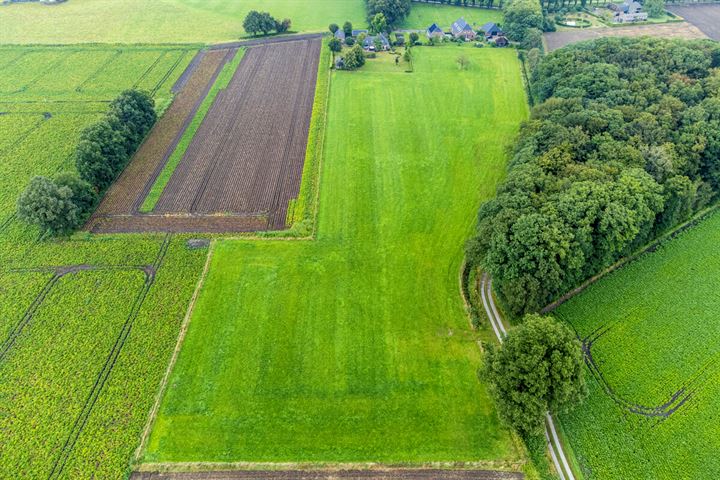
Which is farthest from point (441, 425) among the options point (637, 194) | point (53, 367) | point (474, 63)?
point (474, 63)

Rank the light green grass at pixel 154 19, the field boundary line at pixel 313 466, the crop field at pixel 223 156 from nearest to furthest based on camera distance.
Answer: the field boundary line at pixel 313 466 < the crop field at pixel 223 156 < the light green grass at pixel 154 19

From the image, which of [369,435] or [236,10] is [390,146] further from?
[236,10]

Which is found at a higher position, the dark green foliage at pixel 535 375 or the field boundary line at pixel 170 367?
the dark green foliage at pixel 535 375

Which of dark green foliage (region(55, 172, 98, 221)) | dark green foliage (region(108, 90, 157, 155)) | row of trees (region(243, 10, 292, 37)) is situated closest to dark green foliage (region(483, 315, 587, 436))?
dark green foliage (region(55, 172, 98, 221))

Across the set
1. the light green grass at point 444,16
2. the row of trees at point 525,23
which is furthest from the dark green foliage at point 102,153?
the row of trees at point 525,23

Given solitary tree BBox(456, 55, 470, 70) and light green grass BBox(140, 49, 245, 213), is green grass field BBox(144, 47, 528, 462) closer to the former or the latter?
light green grass BBox(140, 49, 245, 213)

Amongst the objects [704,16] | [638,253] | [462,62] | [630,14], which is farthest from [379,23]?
[704,16]

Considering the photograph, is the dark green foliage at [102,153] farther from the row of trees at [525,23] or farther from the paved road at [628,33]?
the paved road at [628,33]
